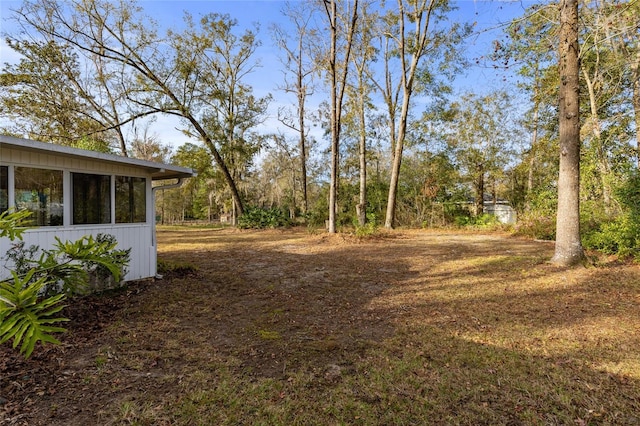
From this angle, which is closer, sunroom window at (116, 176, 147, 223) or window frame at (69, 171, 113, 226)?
window frame at (69, 171, 113, 226)

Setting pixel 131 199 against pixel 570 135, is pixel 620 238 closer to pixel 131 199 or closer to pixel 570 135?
pixel 570 135

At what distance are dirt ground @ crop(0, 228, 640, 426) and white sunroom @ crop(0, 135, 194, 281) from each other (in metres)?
0.89

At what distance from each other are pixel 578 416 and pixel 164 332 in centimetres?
362

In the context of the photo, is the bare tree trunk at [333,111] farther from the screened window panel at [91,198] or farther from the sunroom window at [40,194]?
the sunroom window at [40,194]

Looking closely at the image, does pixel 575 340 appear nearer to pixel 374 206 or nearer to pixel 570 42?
pixel 570 42

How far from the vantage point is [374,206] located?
1752cm

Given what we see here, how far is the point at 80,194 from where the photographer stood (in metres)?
4.57

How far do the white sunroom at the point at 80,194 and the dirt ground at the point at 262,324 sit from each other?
0.89 metres

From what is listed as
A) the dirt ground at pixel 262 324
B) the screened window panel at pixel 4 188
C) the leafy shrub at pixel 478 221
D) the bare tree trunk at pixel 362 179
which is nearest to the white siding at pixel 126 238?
the dirt ground at pixel 262 324

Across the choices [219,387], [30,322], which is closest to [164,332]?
[219,387]

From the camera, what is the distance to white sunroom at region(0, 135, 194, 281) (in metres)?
3.89

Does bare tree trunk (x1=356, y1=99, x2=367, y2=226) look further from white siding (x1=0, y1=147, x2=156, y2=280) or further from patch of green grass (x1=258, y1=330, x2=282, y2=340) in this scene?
patch of green grass (x1=258, y1=330, x2=282, y2=340)

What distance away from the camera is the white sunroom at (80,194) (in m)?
3.89

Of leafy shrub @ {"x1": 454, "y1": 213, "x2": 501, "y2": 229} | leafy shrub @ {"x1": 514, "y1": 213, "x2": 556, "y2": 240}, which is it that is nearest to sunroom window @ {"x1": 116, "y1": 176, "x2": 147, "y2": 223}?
leafy shrub @ {"x1": 514, "y1": 213, "x2": 556, "y2": 240}
